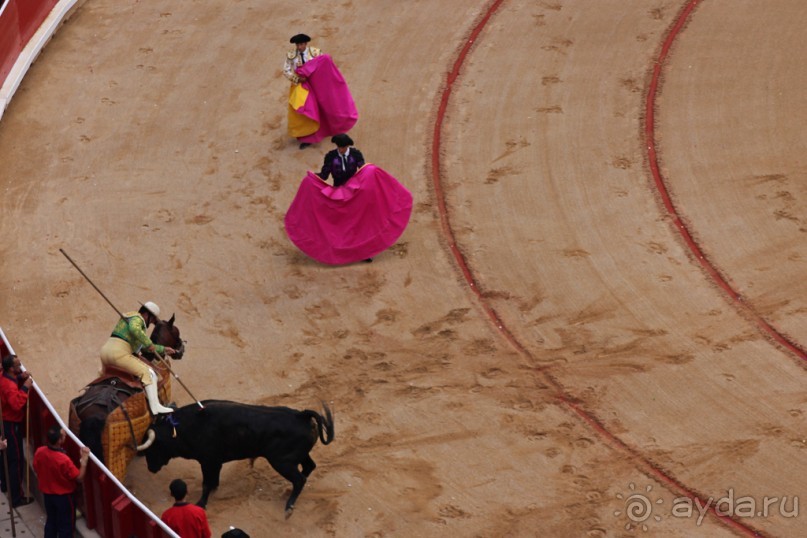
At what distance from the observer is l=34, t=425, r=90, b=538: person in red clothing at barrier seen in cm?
1162

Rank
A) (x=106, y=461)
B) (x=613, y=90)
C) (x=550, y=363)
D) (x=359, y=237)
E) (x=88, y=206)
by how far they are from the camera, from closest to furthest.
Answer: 1. (x=106, y=461)
2. (x=550, y=363)
3. (x=359, y=237)
4. (x=88, y=206)
5. (x=613, y=90)

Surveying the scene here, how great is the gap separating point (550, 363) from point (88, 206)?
545cm

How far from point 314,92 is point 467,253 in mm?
2888

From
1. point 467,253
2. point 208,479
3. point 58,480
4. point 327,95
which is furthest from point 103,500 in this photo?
point 327,95

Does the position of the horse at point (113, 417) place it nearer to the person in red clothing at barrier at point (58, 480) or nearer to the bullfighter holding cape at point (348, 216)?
the person in red clothing at barrier at point (58, 480)

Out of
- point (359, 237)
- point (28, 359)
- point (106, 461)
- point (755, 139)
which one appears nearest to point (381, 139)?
point (359, 237)

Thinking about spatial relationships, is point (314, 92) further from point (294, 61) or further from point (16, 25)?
point (16, 25)

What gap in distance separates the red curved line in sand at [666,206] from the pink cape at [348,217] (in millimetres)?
747

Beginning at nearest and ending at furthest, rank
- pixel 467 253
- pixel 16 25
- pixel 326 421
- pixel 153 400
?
pixel 326 421 → pixel 153 400 → pixel 467 253 → pixel 16 25

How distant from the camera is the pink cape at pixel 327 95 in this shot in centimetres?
1744

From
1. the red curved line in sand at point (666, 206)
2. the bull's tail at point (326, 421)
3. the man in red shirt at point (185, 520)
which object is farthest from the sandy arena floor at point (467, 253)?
the man in red shirt at point (185, 520)

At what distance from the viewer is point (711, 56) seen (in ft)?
62.7

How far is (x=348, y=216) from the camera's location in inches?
616

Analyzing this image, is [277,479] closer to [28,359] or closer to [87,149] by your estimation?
[28,359]
